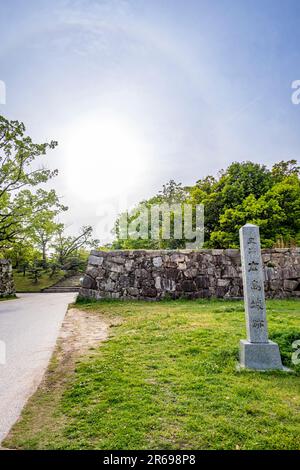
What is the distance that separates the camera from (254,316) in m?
4.62

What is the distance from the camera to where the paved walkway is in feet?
10.6

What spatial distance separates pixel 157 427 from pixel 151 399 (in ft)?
1.77

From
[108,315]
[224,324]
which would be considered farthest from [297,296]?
[108,315]

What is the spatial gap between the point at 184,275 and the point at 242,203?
810 centimetres

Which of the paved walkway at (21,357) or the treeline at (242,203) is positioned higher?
the treeline at (242,203)

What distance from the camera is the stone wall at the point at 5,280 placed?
17109mm

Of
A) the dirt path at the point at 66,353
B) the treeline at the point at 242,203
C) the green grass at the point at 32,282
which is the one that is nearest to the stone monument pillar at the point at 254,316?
the dirt path at the point at 66,353

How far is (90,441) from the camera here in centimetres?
250

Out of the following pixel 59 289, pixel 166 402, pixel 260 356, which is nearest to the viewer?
pixel 166 402

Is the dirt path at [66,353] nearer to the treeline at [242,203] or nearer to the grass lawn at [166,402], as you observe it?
the grass lawn at [166,402]

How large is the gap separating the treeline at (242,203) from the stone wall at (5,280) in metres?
9.18

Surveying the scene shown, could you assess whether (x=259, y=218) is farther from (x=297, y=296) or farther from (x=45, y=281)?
(x=45, y=281)

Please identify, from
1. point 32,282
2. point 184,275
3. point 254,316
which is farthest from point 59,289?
point 254,316

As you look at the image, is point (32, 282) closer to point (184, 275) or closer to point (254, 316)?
point (184, 275)
